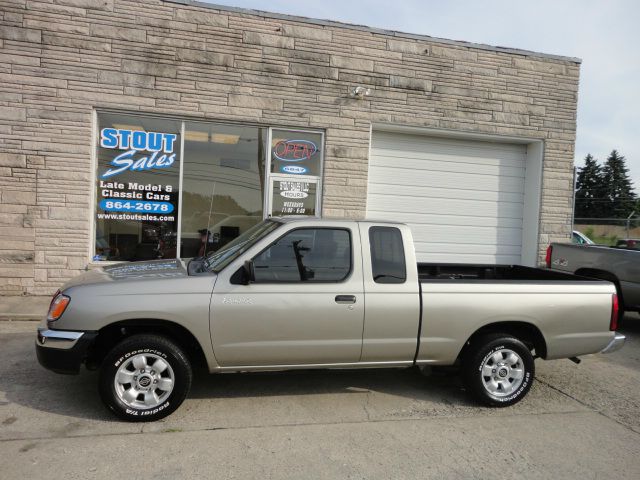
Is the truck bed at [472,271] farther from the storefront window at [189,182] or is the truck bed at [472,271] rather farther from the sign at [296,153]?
the sign at [296,153]

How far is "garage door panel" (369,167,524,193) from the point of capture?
1021cm

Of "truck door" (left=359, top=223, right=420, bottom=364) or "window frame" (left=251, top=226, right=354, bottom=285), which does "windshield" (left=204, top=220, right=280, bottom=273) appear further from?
"truck door" (left=359, top=223, right=420, bottom=364)

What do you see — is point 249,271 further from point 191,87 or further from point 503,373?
point 191,87

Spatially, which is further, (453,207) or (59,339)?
(453,207)

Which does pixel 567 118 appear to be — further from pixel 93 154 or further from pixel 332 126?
pixel 93 154

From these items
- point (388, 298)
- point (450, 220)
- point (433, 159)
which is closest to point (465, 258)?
point (450, 220)

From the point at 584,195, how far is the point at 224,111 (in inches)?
3294

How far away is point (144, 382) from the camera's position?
4039 mm

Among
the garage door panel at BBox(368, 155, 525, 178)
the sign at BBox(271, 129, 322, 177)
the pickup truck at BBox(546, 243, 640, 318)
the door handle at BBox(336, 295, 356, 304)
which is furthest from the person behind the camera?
the garage door panel at BBox(368, 155, 525, 178)

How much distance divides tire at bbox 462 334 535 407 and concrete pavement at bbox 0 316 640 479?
0.42ft

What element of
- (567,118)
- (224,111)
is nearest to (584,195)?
(567,118)

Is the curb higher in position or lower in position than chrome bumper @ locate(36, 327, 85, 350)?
lower

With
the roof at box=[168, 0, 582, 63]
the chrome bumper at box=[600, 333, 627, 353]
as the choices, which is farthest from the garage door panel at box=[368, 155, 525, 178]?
the chrome bumper at box=[600, 333, 627, 353]

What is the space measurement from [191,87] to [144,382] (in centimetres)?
622
